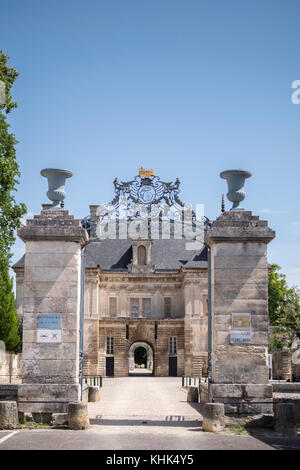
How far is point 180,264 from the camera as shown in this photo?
1852 inches

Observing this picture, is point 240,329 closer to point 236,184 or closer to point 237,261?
point 237,261

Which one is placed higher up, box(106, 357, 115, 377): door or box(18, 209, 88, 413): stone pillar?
box(18, 209, 88, 413): stone pillar

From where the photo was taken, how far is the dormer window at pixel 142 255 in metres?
46.4

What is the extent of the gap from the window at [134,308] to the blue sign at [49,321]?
1314 inches

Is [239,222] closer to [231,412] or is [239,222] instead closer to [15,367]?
[231,412]

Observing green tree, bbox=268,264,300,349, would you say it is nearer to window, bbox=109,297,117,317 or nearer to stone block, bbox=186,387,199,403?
window, bbox=109,297,117,317

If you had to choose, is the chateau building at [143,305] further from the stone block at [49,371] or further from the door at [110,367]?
the stone block at [49,371]

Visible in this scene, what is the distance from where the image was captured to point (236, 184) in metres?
13.3

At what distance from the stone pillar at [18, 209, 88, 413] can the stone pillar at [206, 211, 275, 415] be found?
2.95 metres

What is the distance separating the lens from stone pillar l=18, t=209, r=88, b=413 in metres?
12.1

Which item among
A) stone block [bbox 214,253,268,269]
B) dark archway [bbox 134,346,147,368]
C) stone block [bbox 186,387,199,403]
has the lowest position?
dark archway [bbox 134,346,147,368]

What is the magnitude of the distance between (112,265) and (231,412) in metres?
35.0

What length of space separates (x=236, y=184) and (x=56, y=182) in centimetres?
403

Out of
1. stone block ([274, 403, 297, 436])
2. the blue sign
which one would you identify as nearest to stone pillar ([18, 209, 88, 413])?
the blue sign
